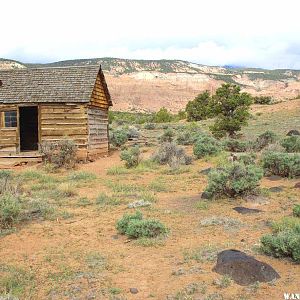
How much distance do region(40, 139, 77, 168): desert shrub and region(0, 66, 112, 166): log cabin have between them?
949 mm

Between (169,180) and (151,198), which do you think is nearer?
(151,198)

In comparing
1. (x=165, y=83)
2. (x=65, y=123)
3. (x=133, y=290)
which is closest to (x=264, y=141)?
(x=65, y=123)

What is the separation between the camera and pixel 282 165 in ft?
38.0

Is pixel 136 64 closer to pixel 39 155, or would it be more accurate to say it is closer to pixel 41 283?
pixel 39 155

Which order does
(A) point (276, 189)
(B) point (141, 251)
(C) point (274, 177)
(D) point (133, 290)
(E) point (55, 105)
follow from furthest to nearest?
(E) point (55, 105) → (C) point (274, 177) → (A) point (276, 189) → (B) point (141, 251) → (D) point (133, 290)

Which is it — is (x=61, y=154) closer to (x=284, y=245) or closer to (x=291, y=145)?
(x=291, y=145)

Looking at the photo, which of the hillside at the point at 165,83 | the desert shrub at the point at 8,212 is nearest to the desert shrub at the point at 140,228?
the desert shrub at the point at 8,212

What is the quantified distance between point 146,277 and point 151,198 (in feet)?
14.4

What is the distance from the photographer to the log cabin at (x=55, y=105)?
58.1 ft

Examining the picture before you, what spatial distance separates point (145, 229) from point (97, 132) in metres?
12.8

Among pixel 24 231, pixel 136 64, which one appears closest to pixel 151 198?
pixel 24 231

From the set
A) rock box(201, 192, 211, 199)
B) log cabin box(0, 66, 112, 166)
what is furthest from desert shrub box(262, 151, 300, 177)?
log cabin box(0, 66, 112, 166)

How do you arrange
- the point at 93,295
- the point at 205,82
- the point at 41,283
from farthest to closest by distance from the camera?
1. the point at 205,82
2. the point at 41,283
3. the point at 93,295

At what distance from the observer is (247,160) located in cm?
1355
